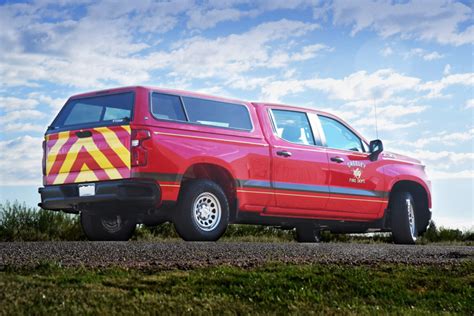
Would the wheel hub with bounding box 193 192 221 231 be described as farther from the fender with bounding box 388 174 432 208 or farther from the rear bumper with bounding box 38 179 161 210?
the fender with bounding box 388 174 432 208

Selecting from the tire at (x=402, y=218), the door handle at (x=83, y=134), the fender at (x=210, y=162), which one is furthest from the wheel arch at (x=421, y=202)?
the door handle at (x=83, y=134)

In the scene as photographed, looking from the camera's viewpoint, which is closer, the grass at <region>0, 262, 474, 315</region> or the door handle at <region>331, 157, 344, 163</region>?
the grass at <region>0, 262, 474, 315</region>

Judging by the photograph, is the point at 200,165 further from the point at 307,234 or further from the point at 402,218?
the point at 402,218

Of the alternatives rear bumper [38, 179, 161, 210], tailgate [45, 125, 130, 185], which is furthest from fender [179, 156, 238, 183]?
tailgate [45, 125, 130, 185]

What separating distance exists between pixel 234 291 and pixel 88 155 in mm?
4009

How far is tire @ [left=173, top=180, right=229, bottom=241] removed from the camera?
1105 cm

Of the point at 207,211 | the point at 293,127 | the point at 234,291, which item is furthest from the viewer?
the point at 293,127

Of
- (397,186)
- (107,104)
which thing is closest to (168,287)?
(107,104)

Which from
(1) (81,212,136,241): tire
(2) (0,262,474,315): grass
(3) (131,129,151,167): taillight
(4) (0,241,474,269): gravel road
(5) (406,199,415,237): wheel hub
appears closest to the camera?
(2) (0,262,474,315): grass

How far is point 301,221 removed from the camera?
12.8 meters

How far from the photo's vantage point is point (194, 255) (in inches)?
383

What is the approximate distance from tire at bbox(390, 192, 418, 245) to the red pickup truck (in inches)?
23.4

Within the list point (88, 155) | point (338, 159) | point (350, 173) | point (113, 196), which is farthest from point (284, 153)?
point (88, 155)

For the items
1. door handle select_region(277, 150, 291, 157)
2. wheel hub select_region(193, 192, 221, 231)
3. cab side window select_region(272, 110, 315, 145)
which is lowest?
wheel hub select_region(193, 192, 221, 231)
